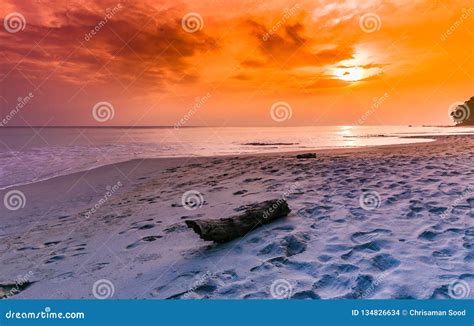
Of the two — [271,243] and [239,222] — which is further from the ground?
[239,222]

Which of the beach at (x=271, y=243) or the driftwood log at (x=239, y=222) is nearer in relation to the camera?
the beach at (x=271, y=243)

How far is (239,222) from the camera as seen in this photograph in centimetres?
539

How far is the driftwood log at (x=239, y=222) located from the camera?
5031 mm

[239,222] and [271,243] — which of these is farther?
[239,222]

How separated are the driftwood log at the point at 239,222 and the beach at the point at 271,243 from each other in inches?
4.6

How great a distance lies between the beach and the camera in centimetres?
415

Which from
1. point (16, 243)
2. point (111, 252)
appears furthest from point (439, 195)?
point (16, 243)

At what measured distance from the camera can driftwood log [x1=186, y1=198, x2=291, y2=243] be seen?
16.5 ft

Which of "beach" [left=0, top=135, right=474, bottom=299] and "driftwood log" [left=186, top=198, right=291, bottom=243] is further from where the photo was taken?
"driftwood log" [left=186, top=198, right=291, bottom=243]

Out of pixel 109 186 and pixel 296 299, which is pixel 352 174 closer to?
pixel 296 299

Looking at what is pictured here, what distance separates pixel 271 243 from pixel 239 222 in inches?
25.1

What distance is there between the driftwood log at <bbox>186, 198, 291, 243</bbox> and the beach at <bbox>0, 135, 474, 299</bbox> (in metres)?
0.12

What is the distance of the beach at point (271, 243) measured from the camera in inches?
163

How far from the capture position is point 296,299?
3.93 m
